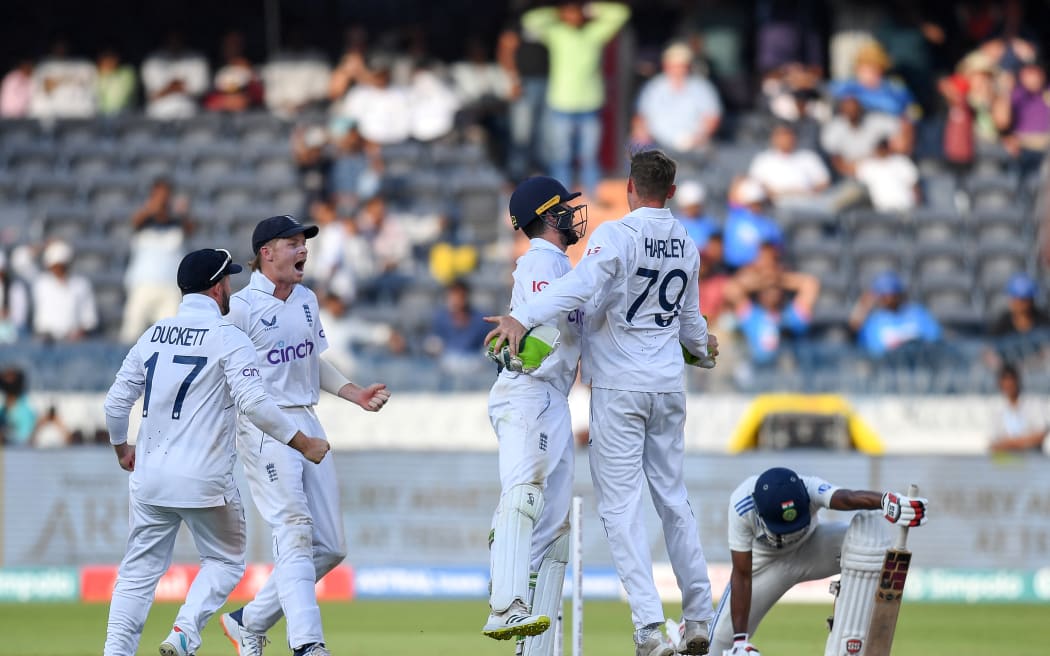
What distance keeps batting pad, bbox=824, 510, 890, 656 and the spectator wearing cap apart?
37.2 ft

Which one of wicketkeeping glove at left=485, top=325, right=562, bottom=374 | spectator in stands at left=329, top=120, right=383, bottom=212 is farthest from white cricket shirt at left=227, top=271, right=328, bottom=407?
spectator in stands at left=329, top=120, right=383, bottom=212

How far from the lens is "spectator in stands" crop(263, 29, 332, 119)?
22016 mm

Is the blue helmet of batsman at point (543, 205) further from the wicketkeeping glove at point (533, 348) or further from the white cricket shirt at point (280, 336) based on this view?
the white cricket shirt at point (280, 336)

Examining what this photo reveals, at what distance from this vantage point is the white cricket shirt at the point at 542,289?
870 cm

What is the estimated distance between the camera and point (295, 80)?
22.3 meters

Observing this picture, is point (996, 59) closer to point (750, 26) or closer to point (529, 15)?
point (750, 26)

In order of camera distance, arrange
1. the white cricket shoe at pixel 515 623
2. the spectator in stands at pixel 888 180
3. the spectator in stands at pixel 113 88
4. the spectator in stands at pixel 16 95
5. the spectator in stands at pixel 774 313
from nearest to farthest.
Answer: the white cricket shoe at pixel 515 623 → the spectator in stands at pixel 774 313 → the spectator in stands at pixel 888 180 → the spectator in stands at pixel 16 95 → the spectator in stands at pixel 113 88

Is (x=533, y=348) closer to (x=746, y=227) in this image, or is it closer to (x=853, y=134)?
(x=746, y=227)

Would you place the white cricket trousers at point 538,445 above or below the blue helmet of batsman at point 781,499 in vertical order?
above

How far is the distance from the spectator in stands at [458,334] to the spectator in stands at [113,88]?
6740mm

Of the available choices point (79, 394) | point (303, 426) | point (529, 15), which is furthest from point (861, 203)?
point (303, 426)

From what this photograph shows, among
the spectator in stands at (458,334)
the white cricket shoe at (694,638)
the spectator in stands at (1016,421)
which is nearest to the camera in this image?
the white cricket shoe at (694,638)

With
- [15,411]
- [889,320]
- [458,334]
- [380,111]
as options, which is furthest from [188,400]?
[380,111]

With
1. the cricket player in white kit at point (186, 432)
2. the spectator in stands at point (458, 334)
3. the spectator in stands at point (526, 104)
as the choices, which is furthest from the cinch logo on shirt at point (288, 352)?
the spectator in stands at point (526, 104)
